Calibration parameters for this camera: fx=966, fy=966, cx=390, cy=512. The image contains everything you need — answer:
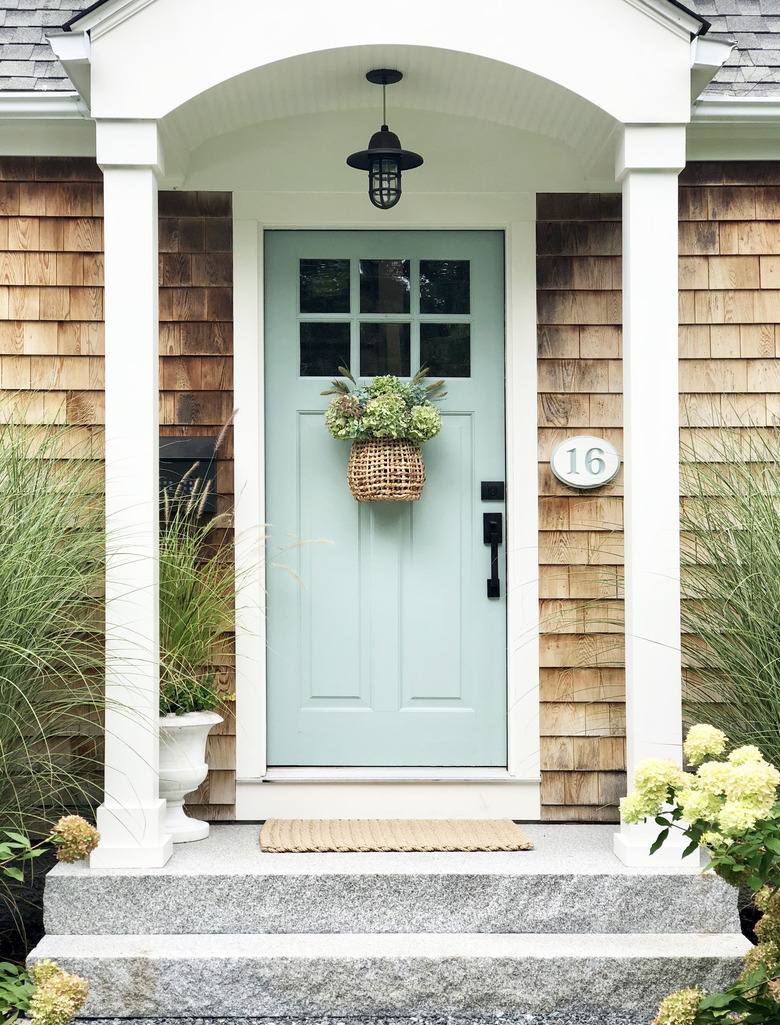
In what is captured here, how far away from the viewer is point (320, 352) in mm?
3539

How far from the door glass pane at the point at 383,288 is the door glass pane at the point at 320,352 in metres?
0.16

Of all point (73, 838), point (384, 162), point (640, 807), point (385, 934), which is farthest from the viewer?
point (384, 162)

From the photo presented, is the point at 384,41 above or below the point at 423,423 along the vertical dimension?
above

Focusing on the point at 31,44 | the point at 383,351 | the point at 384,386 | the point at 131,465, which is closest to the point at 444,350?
the point at 383,351

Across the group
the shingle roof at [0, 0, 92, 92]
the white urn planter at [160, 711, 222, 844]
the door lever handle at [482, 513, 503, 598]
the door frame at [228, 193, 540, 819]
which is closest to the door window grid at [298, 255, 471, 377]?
the door frame at [228, 193, 540, 819]

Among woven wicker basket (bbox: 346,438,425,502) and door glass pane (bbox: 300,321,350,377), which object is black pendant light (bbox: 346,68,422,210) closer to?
door glass pane (bbox: 300,321,350,377)

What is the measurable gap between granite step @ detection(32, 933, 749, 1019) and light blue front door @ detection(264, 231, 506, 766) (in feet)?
3.05

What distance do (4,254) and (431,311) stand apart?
1543mm

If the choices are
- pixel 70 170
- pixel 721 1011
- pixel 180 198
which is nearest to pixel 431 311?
pixel 180 198

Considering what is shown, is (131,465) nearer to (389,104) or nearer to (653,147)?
(389,104)

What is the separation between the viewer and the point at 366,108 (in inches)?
135

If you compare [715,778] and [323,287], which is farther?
[323,287]

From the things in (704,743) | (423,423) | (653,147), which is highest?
(653,147)

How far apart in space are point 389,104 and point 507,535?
1.57m
